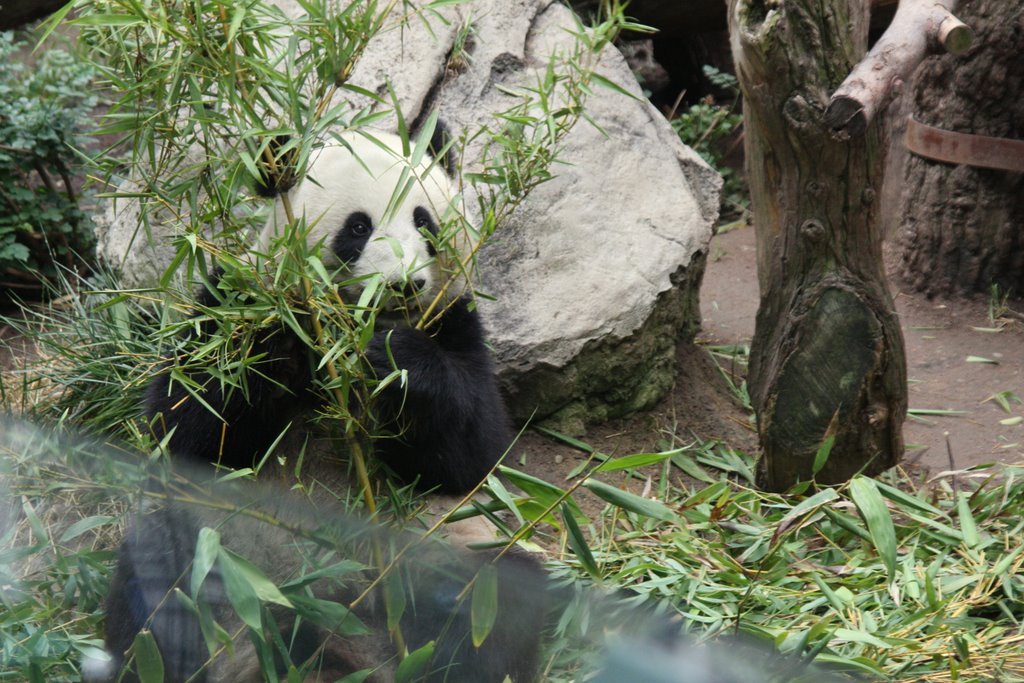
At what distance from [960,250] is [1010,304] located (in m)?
0.37

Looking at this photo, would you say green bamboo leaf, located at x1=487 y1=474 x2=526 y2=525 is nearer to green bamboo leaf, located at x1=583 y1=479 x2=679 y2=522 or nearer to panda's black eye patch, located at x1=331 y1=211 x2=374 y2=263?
green bamboo leaf, located at x1=583 y1=479 x2=679 y2=522

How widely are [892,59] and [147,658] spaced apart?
2322 millimetres

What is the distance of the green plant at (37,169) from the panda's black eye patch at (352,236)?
2787 mm

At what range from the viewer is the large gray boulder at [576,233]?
3.80 m

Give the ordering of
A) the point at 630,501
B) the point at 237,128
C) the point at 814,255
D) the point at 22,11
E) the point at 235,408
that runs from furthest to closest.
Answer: the point at 22,11
the point at 814,255
the point at 235,408
the point at 237,128
the point at 630,501

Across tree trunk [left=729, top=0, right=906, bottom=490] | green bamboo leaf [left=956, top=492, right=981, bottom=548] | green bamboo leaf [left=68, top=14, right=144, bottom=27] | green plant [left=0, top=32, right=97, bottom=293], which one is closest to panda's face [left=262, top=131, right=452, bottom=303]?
green bamboo leaf [left=68, top=14, right=144, bottom=27]

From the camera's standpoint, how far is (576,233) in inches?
160

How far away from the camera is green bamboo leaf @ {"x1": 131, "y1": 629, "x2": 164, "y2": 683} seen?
1.57 m

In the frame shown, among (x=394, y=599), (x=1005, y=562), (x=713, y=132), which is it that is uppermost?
(x=713, y=132)

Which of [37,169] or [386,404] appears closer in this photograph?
[386,404]

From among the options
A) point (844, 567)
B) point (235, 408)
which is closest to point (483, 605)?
point (235, 408)

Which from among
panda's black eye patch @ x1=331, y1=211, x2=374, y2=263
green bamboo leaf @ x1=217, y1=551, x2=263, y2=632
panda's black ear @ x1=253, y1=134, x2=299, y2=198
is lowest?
green bamboo leaf @ x1=217, y1=551, x2=263, y2=632

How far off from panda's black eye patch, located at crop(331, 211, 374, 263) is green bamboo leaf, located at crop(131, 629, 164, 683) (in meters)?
1.37

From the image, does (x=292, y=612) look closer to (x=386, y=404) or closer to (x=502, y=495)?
(x=502, y=495)
